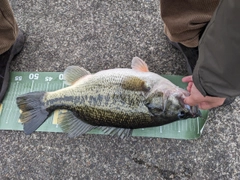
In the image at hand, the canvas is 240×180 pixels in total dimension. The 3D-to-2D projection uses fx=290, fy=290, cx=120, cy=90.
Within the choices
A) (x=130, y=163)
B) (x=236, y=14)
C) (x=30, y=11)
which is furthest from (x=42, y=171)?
(x=236, y=14)

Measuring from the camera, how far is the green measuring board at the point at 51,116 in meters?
2.32

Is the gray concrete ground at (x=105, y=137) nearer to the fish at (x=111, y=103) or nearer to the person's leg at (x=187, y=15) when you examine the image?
the fish at (x=111, y=103)

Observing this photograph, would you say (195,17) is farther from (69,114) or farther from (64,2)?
(64,2)

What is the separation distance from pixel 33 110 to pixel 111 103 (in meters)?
0.64

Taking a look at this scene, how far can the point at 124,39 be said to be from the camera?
2648 millimetres

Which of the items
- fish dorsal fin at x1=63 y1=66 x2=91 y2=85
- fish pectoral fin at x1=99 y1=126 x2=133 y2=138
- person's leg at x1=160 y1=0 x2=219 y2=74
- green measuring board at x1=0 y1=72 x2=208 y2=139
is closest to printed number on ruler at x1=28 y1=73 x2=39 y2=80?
green measuring board at x1=0 y1=72 x2=208 y2=139

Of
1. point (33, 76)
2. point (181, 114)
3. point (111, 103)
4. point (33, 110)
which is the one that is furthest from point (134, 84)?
point (33, 76)

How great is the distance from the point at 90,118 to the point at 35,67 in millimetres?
863

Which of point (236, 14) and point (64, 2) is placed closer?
point (236, 14)

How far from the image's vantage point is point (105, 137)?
241 centimetres

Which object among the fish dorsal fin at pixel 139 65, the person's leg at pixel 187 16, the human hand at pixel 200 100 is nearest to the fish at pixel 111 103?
the fish dorsal fin at pixel 139 65

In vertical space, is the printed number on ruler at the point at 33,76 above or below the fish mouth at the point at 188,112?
below

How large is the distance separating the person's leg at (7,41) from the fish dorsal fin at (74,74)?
0.58 meters

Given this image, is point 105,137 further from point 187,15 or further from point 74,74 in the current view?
point 187,15
